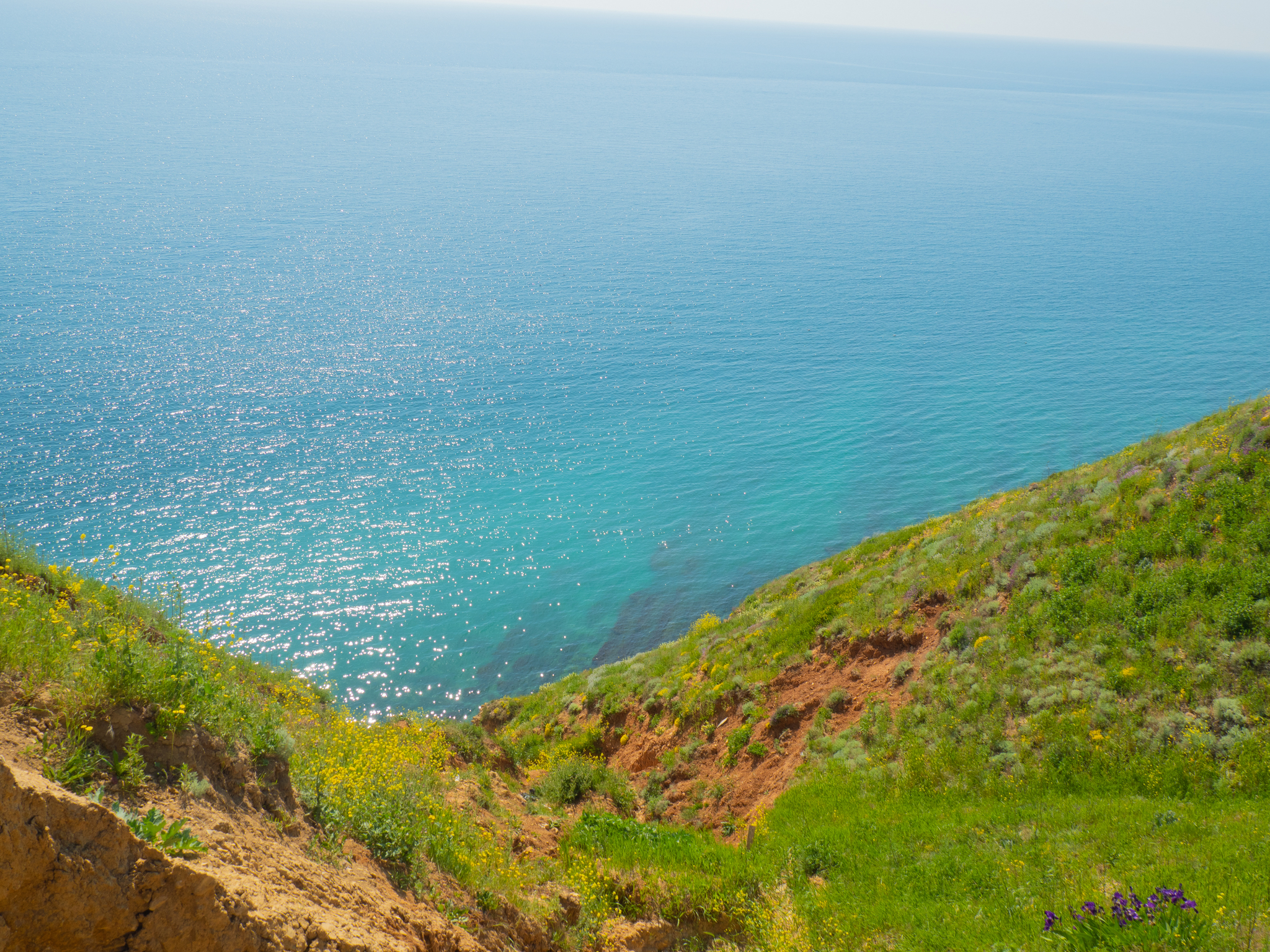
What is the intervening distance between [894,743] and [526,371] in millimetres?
49058

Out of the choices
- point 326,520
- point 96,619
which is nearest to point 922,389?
point 326,520

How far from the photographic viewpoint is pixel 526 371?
61062mm

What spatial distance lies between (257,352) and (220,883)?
6018 cm

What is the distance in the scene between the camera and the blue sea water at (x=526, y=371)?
123 feet

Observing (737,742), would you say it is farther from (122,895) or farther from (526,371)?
(526,371)

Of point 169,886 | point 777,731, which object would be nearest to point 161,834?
point 169,886

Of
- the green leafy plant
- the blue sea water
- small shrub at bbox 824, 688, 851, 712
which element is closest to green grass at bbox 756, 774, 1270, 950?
small shrub at bbox 824, 688, 851, 712

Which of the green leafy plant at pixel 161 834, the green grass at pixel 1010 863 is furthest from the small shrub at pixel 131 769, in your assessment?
the green grass at pixel 1010 863

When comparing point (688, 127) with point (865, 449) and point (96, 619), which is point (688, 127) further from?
point (96, 619)

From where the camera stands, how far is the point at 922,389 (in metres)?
61.5

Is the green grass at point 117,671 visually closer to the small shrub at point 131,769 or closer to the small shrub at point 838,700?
the small shrub at point 131,769

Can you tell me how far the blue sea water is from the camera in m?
37.4

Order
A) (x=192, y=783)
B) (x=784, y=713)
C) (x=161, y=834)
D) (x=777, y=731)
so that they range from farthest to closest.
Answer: (x=784, y=713) → (x=777, y=731) → (x=192, y=783) → (x=161, y=834)

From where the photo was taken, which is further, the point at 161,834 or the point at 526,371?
the point at 526,371
